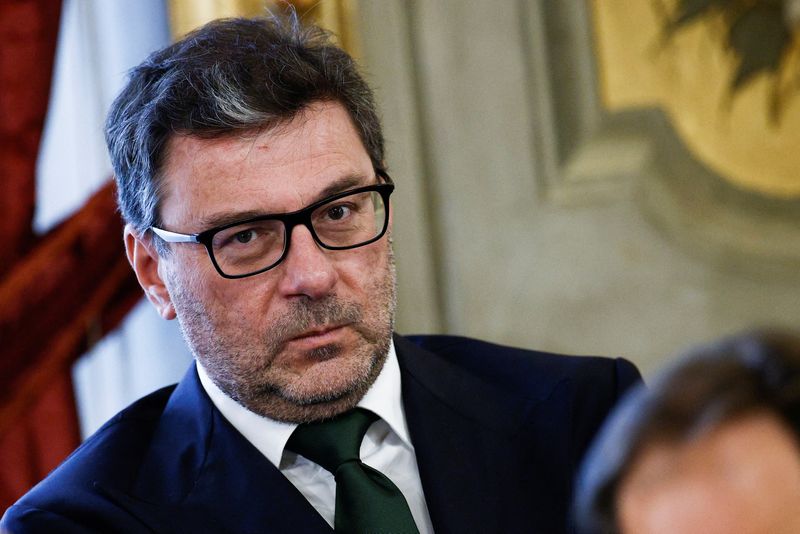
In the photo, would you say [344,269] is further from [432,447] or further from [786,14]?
[786,14]

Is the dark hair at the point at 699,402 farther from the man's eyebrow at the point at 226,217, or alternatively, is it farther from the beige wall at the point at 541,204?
the beige wall at the point at 541,204

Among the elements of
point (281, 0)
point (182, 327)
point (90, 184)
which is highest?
point (281, 0)

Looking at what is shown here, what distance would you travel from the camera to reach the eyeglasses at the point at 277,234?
5.16 ft

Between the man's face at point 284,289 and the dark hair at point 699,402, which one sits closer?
the dark hair at point 699,402

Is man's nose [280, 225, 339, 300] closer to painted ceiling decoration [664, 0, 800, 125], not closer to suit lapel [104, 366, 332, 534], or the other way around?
suit lapel [104, 366, 332, 534]

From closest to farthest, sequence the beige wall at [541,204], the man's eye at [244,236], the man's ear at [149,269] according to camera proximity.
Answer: the man's eye at [244,236], the man's ear at [149,269], the beige wall at [541,204]

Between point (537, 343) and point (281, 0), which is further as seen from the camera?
point (537, 343)

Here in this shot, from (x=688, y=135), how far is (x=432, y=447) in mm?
1534

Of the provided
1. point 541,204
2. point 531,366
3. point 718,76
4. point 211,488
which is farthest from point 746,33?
point 211,488

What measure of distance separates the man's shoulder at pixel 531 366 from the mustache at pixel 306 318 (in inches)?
16.0

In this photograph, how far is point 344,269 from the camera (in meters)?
1.60

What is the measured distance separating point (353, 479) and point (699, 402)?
1.03m

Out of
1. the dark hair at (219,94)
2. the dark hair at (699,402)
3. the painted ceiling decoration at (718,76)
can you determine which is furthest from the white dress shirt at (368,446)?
the painted ceiling decoration at (718,76)

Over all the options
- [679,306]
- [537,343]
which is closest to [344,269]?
[537,343]
